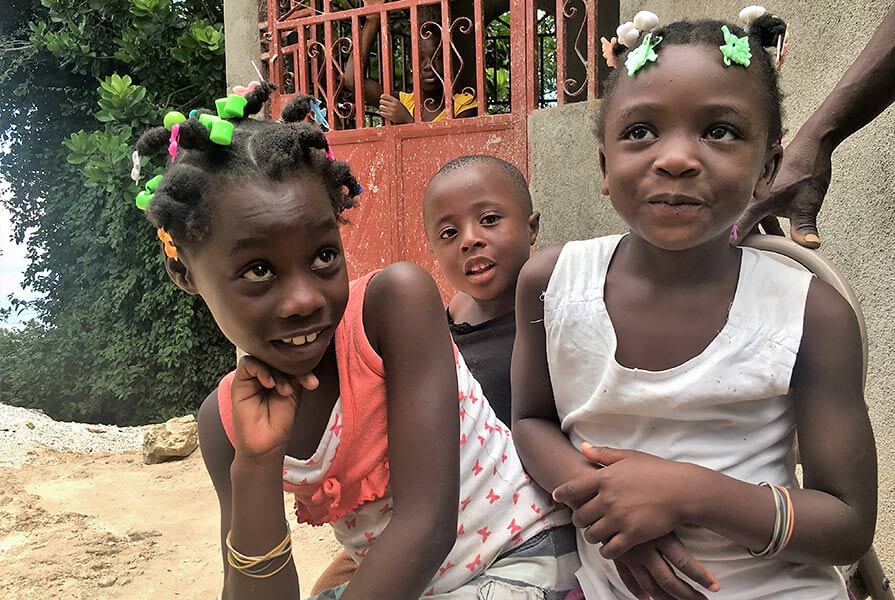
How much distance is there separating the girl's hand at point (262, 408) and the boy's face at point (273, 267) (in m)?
0.05

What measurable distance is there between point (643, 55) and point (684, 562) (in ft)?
2.80

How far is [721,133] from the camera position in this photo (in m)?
1.24

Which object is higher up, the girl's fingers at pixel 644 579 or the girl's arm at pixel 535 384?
the girl's arm at pixel 535 384

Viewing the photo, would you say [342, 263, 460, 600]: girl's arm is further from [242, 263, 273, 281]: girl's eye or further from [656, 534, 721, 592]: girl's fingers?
[656, 534, 721, 592]: girl's fingers

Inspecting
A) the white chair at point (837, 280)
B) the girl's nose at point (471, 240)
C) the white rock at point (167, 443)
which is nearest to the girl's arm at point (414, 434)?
the white chair at point (837, 280)

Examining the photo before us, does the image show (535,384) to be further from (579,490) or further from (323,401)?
(323,401)

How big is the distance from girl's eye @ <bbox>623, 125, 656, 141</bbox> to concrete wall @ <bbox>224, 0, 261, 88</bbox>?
4804mm

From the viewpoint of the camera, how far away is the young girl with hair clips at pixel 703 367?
1.20 metres

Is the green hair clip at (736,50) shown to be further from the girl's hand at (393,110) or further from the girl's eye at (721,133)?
the girl's hand at (393,110)

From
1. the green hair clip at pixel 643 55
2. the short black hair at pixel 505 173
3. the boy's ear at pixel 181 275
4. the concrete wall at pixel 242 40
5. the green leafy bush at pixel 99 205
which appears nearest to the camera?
the green hair clip at pixel 643 55

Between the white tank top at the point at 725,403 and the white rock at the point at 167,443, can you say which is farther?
the white rock at the point at 167,443

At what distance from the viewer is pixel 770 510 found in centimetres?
119

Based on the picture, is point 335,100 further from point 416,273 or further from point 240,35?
point 416,273

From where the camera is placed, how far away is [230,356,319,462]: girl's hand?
1.30 metres
